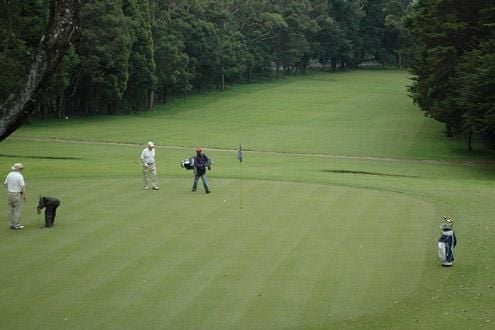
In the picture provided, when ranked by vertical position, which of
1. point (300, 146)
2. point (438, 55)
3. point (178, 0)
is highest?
point (178, 0)

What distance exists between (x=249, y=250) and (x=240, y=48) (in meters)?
92.3

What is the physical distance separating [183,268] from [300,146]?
4045 cm

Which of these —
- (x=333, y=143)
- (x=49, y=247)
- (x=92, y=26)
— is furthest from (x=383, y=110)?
(x=49, y=247)

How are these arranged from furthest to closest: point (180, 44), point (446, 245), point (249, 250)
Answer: point (180, 44) < point (249, 250) < point (446, 245)

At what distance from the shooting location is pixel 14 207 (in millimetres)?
21078

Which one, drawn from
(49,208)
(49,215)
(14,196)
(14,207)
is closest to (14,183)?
(14,196)

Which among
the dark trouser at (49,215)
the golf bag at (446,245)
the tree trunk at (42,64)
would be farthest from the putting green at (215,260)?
the tree trunk at (42,64)

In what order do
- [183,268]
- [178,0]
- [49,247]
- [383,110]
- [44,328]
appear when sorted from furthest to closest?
[178,0] → [383,110] → [49,247] → [183,268] → [44,328]

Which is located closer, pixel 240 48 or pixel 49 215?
pixel 49 215

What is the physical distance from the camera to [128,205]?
81.8 ft

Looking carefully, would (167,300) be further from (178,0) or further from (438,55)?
(178,0)

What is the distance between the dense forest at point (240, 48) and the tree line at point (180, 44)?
14 cm

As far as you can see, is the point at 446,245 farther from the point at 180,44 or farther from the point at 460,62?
the point at 180,44

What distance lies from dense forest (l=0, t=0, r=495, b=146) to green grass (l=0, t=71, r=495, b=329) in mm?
5222
